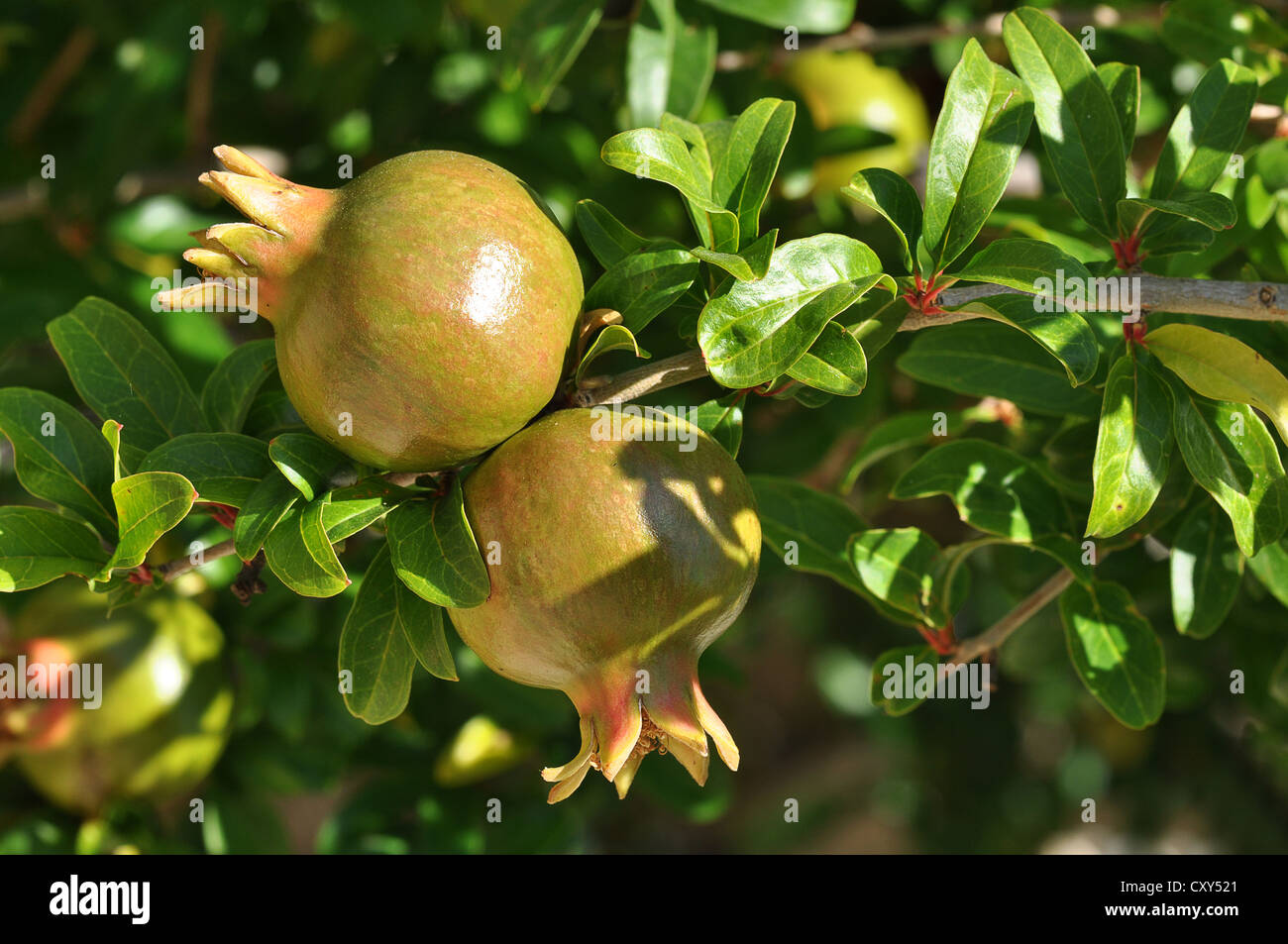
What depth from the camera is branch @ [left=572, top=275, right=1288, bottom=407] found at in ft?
3.03

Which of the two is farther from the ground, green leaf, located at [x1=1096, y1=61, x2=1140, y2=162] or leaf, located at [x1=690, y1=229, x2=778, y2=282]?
green leaf, located at [x1=1096, y1=61, x2=1140, y2=162]

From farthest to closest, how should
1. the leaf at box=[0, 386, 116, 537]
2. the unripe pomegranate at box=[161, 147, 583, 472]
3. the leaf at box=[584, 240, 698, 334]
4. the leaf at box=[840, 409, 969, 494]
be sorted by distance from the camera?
the leaf at box=[840, 409, 969, 494], the leaf at box=[0, 386, 116, 537], the leaf at box=[584, 240, 698, 334], the unripe pomegranate at box=[161, 147, 583, 472]

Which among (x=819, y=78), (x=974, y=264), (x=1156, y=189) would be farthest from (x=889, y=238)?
(x=974, y=264)

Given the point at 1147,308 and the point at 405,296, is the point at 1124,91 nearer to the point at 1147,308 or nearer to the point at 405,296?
the point at 1147,308

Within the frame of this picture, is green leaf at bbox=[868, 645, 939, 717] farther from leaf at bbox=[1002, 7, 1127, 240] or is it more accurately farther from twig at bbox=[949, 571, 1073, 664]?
leaf at bbox=[1002, 7, 1127, 240]

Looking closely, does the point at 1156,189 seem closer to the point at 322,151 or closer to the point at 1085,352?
the point at 1085,352

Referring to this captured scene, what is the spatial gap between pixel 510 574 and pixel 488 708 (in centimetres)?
91

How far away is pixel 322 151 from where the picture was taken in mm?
1932

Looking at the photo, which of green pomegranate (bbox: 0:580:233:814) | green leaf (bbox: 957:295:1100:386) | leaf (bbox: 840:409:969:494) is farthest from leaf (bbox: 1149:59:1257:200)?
green pomegranate (bbox: 0:580:233:814)

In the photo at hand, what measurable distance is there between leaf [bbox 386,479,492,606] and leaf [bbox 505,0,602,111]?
692 mm

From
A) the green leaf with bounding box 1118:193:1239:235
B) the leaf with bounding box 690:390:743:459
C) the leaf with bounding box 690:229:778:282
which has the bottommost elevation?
the leaf with bounding box 690:390:743:459

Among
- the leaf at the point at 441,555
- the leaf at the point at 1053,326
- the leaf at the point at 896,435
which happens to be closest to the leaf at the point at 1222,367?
the leaf at the point at 1053,326

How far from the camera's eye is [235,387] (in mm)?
1102

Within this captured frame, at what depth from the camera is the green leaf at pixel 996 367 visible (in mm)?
1229
